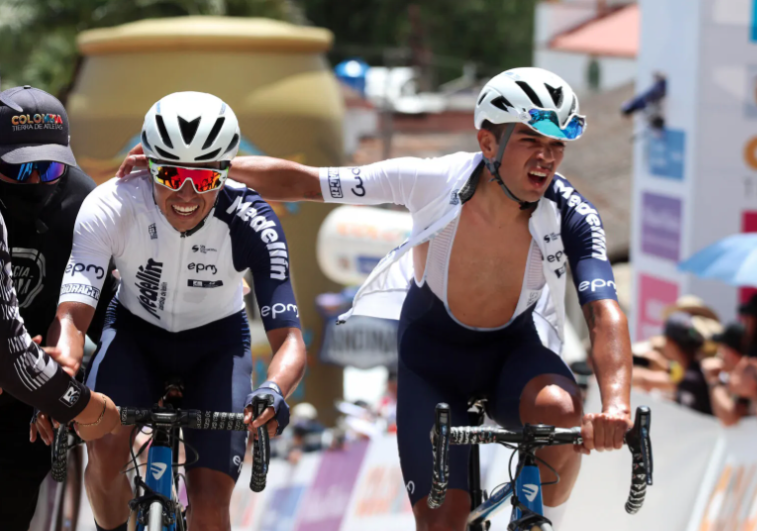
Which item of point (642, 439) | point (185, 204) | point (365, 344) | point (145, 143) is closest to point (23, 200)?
point (145, 143)

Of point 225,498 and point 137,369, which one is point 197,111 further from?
point 225,498

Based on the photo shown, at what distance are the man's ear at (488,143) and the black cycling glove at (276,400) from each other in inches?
52.6

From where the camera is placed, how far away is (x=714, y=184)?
499 inches

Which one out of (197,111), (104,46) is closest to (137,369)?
(197,111)

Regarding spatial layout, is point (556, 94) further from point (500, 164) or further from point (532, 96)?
point (500, 164)

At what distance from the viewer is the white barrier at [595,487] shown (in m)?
6.70

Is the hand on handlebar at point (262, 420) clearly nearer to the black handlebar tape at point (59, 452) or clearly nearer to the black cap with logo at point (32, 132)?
the black handlebar tape at point (59, 452)

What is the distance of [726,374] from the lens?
8039 millimetres

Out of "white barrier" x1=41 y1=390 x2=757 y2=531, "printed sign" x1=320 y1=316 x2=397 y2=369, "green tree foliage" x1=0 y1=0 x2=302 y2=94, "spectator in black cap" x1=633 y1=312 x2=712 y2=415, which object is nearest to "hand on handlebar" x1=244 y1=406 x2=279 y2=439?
"white barrier" x1=41 y1=390 x2=757 y2=531

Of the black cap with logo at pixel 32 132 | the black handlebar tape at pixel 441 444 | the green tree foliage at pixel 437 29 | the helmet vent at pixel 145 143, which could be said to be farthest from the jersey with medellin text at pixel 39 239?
the green tree foliage at pixel 437 29

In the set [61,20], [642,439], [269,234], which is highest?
[269,234]

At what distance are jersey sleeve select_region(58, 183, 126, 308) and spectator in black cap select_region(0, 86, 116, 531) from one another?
0.19 metres

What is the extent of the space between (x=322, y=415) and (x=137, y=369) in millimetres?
13801

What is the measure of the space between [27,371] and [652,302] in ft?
36.7
